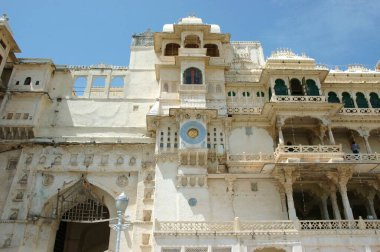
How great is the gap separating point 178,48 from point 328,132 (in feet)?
43.4

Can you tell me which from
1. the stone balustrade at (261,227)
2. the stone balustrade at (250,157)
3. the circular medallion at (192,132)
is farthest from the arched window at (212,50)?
the stone balustrade at (261,227)

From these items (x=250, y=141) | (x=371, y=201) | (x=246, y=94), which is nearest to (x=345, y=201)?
(x=371, y=201)

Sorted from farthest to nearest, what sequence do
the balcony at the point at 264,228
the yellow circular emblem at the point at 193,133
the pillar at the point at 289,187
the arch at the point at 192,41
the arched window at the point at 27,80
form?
the arch at the point at 192,41, the arched window at the point at 27,80, the yellow circular emblem at the point at 193,133, the pillar at the point at 289,187, the balcony at the point at 264,228

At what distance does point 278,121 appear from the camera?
2492 centimetres

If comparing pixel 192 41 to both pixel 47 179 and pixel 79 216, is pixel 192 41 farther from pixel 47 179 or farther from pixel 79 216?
pixel 79 216

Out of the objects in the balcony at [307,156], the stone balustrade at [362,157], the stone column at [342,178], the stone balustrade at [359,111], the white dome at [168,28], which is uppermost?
the white dome at [168,28]

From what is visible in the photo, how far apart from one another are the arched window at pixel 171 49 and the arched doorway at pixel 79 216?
12.3 metres

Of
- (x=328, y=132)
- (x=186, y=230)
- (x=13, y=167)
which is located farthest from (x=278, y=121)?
(x=13, y=167)

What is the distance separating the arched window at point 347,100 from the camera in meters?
27.5

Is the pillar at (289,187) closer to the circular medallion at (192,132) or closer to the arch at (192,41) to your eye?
the circular medallion at (192,132)

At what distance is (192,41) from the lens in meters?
30.5

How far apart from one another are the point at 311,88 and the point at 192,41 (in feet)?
33.7

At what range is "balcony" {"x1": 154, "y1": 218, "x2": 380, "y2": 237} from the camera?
19688 millimetres

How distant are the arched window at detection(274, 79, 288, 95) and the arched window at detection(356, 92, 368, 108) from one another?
229 inches
